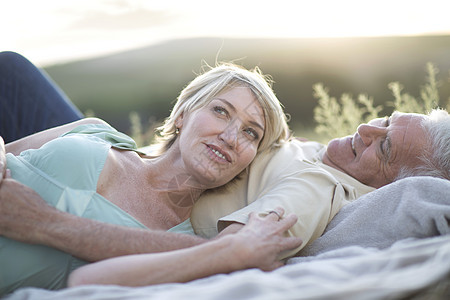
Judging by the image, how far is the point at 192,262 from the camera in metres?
1.63

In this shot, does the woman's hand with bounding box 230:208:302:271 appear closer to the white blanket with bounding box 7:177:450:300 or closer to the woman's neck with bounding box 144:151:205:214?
the white blanket with bounding box 7:177:450:300

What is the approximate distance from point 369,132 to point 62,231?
1.77 metres

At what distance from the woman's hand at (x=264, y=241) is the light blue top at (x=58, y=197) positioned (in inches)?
21.6

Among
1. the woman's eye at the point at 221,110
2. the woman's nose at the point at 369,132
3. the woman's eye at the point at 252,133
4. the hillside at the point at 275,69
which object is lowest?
the hillside at the point at 275,69

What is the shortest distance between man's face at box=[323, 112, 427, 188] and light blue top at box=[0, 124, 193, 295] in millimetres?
1019

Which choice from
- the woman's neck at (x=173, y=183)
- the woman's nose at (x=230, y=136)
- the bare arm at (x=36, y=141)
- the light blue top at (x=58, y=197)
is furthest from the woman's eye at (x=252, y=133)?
the bare arm at (x=36, y=141)

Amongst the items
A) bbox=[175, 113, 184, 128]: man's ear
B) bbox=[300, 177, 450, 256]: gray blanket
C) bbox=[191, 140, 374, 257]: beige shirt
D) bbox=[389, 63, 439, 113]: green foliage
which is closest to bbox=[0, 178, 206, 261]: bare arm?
bbox=[191, 140, 374, 257]: beige shirt

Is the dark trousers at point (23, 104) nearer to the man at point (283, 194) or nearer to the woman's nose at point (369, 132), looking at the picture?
the man at point (283, 194)

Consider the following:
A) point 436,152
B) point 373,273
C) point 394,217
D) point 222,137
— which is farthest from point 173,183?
point 436,152

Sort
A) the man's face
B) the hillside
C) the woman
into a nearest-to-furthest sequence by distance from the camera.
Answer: the woman, the man's face, the hillside

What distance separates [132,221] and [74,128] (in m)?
0.84

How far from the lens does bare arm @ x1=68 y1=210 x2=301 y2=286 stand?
1569 mm

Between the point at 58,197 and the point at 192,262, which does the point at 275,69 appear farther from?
the point at 192,262

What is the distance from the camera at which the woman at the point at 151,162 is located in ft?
6.43
